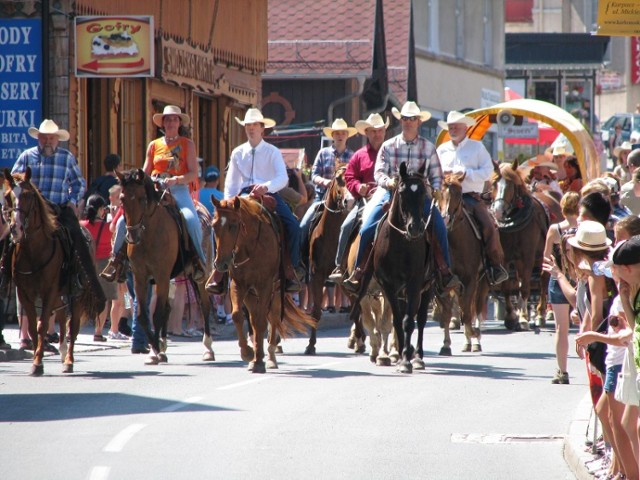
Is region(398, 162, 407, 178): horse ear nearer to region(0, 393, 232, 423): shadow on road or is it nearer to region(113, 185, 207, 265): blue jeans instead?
region(113, 185, 207, 265): blue jeans

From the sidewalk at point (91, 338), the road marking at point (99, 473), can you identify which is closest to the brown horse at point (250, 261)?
the sidewalk at point (91, 338)

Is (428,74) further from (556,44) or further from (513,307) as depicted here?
(556,44)

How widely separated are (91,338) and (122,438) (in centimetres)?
957

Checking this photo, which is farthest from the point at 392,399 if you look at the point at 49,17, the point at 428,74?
the point at 428,74

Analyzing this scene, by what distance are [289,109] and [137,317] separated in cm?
2724

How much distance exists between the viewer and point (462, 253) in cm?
1831

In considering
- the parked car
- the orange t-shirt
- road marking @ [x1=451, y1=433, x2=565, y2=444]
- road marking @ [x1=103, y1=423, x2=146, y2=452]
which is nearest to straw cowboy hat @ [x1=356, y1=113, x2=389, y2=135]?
the orange t-shirt

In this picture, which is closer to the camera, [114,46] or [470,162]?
[470,162]

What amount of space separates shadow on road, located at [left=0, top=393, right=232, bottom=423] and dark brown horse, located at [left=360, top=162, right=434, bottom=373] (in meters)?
3.44

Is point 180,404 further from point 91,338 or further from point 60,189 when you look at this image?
point 91,338

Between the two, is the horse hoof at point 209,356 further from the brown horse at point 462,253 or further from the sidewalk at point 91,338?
the brown horse at point 462,253

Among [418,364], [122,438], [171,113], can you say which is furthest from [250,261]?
[122,438]

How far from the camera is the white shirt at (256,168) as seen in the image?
1659cm

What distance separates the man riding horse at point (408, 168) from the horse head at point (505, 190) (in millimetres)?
5316
